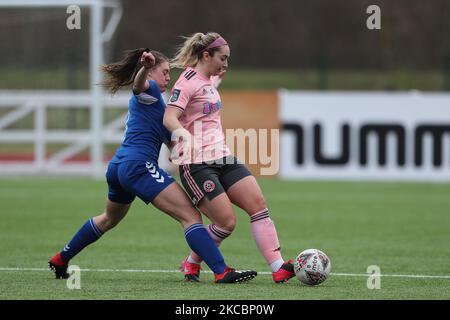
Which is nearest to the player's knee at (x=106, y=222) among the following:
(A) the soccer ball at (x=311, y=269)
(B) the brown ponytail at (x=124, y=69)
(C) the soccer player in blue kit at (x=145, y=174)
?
(C) the soccer player in blue kit at (x=145, y=174)

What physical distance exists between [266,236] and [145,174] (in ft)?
3.52

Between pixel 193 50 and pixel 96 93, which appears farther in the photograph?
pixel 96 93

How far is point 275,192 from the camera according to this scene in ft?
63.4

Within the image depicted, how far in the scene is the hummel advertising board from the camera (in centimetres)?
2122

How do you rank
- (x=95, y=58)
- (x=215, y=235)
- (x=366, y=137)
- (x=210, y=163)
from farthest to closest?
(x=95, y=58), (x=366, y=137), (x=215, y=235), (x=210, y=163)

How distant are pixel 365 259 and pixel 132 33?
2612 centimetres

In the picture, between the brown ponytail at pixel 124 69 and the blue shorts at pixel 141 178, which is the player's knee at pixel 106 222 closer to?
the blue shorts at pixel 141 178

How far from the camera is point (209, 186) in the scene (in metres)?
8.77

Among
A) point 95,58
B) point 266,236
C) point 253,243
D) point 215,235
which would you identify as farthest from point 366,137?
point 266,236

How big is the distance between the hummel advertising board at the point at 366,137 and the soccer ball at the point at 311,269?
12.7 metres

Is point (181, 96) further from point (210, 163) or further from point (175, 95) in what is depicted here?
point (210, 163)

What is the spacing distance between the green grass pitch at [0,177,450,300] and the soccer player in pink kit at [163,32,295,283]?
15.1 inches

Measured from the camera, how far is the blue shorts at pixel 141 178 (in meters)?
8.70

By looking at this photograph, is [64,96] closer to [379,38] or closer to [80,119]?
[80,119]
